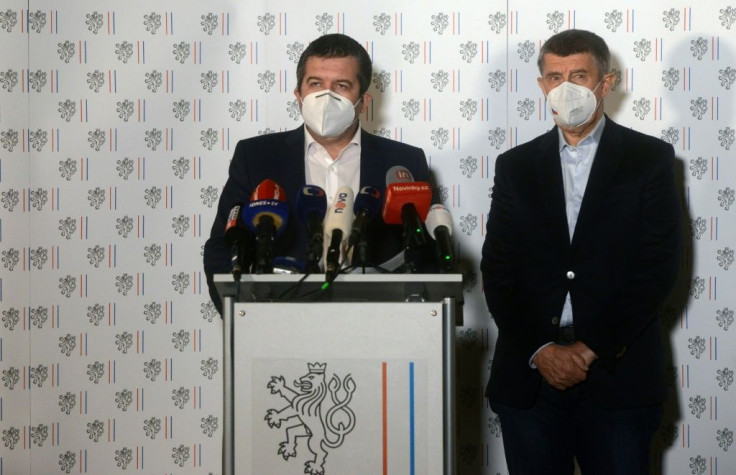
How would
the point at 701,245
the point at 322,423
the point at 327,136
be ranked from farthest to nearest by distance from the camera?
1. the point at 701,245
2. the point at 327,136
3. the point at 322,423

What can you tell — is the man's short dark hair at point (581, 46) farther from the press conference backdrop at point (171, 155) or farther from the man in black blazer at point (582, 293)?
the press conference backdrop at point (171, 155)

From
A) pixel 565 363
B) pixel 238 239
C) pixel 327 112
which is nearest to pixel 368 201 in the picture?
pixel 238 239

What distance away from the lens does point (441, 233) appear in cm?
215

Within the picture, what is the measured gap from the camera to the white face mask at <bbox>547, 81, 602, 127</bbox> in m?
2.79

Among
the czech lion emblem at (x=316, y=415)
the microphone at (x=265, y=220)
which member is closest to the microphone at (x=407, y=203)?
the microphone at (x=265, y=220)

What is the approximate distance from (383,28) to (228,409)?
1.99m

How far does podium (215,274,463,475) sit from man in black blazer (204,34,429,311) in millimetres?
723

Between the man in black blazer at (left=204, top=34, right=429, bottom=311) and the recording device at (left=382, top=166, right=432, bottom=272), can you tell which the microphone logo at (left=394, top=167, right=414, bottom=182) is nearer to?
the recording device at (left=382, top=166, right=432, bottom=272)

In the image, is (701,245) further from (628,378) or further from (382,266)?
(382,266)

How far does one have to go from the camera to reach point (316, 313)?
202 cm

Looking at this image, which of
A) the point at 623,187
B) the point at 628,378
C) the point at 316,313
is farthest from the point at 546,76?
the point at 316,313

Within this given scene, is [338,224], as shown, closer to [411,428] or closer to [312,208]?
[312,208]

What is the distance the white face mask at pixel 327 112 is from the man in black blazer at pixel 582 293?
0.54 metres

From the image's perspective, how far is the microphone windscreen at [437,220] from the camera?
2188mm
